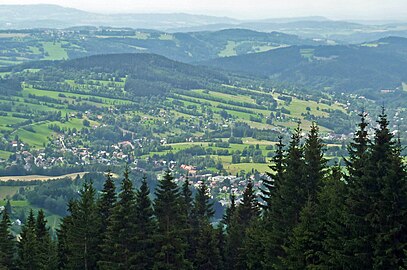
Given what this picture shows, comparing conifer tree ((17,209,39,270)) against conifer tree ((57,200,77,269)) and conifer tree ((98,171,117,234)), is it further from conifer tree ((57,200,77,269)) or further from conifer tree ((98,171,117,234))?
conifer tree ((98,171,117,234))

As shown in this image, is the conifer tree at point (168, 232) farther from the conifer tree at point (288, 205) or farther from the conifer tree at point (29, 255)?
the conifer tree at point (29, 255)

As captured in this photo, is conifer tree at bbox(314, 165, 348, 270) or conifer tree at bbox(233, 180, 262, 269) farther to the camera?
conifer tree at bbox(233, 180, 262, 269)

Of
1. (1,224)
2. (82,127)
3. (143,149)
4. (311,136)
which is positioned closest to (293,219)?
(311,136)

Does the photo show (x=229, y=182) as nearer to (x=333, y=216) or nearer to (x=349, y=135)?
(x=349, y=135)

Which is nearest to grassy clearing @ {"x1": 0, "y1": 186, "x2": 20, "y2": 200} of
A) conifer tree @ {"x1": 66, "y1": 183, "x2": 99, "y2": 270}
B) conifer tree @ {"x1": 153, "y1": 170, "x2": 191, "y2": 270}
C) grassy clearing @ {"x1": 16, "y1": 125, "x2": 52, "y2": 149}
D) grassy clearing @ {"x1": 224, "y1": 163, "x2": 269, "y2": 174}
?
grassy clearing @ {"x1": 16, "y1": 125, "x2": 52, "y2": 149}

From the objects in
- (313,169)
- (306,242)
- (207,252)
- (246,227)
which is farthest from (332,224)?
(246,227)

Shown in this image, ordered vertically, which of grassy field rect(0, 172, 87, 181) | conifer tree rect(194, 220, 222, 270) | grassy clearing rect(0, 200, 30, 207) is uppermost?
conifer tree rect(194, 220, 222, 270)

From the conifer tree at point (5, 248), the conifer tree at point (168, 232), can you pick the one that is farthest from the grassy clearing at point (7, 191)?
the conifer tree at point (168, 232)

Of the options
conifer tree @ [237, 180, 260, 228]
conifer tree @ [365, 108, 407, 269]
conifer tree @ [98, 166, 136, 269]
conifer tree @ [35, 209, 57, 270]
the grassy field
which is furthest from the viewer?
the grassy field
